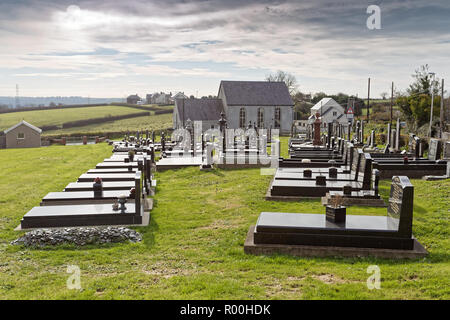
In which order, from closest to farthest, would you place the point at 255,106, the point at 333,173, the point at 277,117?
the point at 333,173
the point at 255,106
the point at 277,117

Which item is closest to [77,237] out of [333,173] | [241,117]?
[333,173]

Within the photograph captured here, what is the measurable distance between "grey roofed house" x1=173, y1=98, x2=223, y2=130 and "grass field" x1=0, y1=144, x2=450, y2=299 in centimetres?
4151

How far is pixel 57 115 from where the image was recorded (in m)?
78.5

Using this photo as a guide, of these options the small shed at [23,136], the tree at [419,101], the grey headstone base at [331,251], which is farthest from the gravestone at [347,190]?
the small shed at [23,136]

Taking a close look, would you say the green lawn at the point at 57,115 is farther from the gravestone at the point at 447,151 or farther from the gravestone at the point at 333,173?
the gravestone at the point at 447,151

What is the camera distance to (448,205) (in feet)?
37.7

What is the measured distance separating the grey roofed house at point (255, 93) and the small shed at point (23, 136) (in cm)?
A: 2530

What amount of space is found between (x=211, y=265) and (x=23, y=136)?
41618mm

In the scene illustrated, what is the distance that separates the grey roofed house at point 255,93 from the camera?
5591 cm

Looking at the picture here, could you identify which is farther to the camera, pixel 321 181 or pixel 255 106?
pixel 255 106

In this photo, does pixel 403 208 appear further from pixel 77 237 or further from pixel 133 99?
pixel 133 99

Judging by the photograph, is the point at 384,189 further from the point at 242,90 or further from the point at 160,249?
the point at 242,90

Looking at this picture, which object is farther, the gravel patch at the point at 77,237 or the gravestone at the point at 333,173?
the gravestone at the point at 333,173
